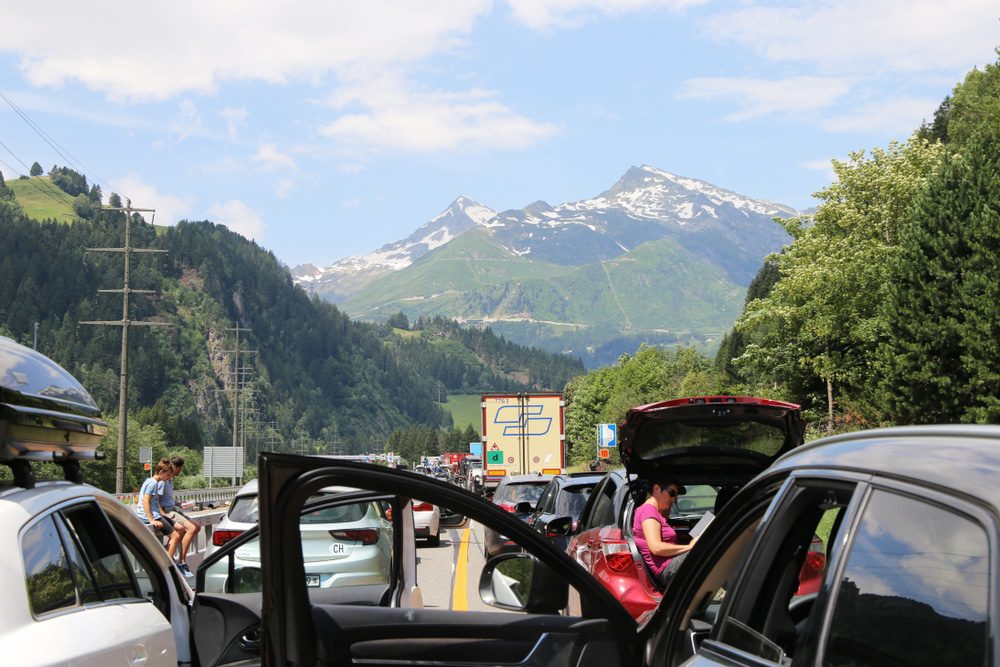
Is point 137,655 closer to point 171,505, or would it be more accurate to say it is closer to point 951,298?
point 171,505

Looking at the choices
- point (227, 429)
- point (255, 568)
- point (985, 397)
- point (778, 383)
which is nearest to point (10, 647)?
point (255, 568)

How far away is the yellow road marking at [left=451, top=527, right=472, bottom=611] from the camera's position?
14211 mm

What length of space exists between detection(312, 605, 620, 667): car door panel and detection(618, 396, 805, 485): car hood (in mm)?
6105

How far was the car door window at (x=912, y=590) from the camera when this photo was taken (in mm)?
2371

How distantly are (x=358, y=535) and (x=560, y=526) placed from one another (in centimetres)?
656

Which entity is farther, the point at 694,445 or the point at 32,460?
the point at 694,445

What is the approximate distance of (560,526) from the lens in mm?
12875

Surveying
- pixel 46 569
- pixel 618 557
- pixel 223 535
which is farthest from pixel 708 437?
pixel 46 569

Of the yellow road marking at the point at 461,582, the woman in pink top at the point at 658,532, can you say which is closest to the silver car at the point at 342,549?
the woman in pink top at the point at 658,532

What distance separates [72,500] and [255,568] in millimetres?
2201

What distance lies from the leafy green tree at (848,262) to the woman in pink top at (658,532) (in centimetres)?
5070

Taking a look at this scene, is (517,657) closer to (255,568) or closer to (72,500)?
(72,500)

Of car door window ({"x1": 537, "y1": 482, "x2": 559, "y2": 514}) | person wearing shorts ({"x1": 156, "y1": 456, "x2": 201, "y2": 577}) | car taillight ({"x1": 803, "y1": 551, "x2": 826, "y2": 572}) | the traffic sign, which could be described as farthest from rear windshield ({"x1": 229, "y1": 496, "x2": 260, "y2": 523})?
the traffic sign

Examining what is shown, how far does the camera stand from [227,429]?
180375 millimetres
